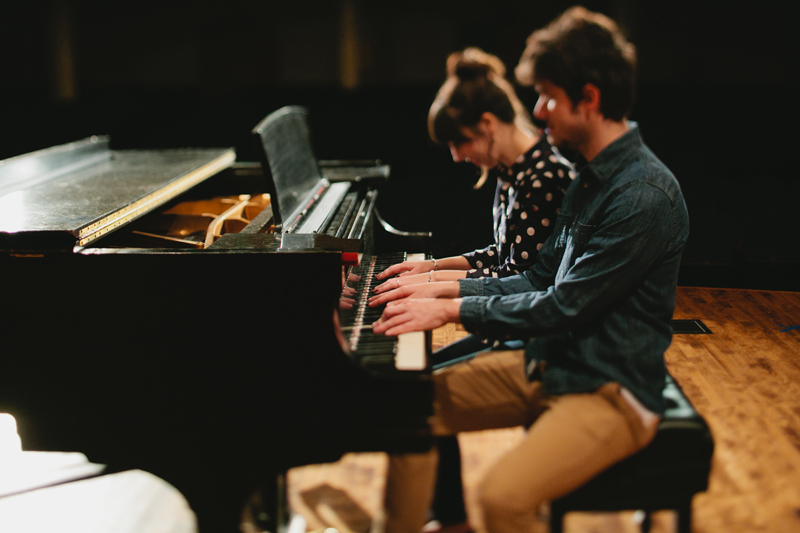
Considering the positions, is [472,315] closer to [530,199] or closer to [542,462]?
[542,462]

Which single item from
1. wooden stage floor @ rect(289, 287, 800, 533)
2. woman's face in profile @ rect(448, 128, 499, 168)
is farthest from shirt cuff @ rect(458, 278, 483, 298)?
wooden stage floor @ rect(289, 287, 800, 533)

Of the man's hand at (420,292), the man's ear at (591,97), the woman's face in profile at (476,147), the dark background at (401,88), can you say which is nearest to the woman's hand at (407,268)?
the man's hand at (420,292)

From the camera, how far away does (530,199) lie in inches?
74.7

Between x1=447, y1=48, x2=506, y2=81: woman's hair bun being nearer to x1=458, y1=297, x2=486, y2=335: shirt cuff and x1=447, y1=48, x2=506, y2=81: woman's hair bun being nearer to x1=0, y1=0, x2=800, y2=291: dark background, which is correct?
x1=458, y1=297, x2=486, y2=335: shirt cuff

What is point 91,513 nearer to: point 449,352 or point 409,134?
point 449,352

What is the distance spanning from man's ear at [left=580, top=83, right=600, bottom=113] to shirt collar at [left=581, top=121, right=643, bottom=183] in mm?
93

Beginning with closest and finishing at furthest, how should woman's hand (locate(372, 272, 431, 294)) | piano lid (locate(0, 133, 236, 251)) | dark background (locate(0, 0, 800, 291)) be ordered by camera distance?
piano lid (locate(0, 133, 236, 251))
woman's hand (locate(372, 272, 431, 294))
dark background (locate(0, 0, 800, 291))

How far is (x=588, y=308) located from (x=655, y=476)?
1.35 feet

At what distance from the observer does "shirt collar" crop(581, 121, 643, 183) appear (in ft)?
5.06

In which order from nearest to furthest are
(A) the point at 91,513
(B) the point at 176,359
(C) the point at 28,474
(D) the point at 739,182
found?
(B) the point at 176,359
(A) the point at 91,513
(C) the point at 28,474
(D) the point at 739,182

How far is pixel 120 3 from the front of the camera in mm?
8391

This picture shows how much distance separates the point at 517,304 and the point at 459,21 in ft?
23.7

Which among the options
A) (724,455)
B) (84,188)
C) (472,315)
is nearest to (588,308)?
(472,315)

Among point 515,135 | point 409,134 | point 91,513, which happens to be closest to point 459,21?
point 409,134
